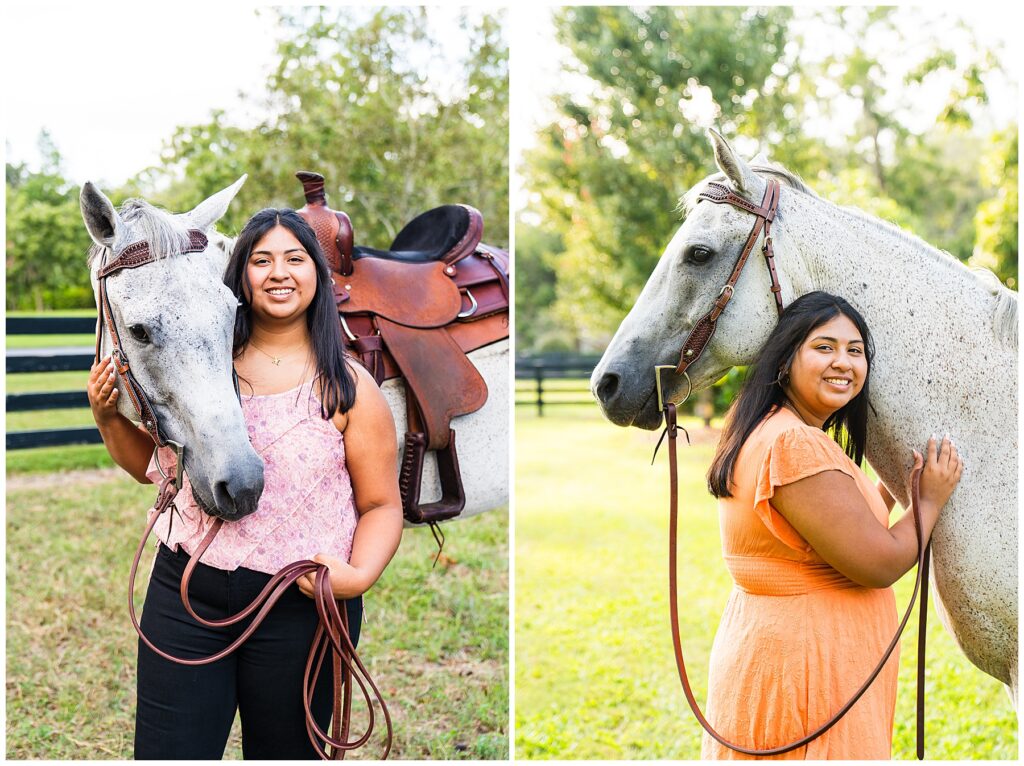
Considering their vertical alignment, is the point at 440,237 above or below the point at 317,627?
above

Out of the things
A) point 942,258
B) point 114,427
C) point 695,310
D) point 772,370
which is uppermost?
point 942,258

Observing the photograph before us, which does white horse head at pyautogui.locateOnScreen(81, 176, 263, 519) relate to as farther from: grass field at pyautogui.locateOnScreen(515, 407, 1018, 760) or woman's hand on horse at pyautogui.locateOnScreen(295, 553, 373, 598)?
grass field at pyautogui.locateOnScreen(515, 407, 1018, 760)

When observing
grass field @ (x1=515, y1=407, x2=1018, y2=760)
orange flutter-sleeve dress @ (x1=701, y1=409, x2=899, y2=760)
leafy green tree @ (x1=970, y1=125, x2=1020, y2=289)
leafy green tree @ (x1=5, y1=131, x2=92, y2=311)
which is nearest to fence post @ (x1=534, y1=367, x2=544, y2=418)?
grass field @ (x1=515, y1=407, x2=1018, y2=760)

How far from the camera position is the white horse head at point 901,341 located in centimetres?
166

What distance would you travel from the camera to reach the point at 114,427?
1716 millimetres

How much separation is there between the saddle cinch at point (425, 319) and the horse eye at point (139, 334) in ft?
2.47

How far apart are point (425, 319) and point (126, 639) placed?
2.56 meters

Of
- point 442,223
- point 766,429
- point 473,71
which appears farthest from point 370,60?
point 766,429

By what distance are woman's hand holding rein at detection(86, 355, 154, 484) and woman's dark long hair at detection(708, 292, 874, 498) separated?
48.4 inches

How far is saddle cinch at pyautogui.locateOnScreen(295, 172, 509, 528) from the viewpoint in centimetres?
237

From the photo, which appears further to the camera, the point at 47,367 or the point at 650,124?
the point at 650,124

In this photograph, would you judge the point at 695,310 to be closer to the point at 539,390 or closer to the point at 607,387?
the point at 607,387

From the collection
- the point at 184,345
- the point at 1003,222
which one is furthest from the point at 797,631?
the point at 1003,222

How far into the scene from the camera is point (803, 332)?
1.54 m
